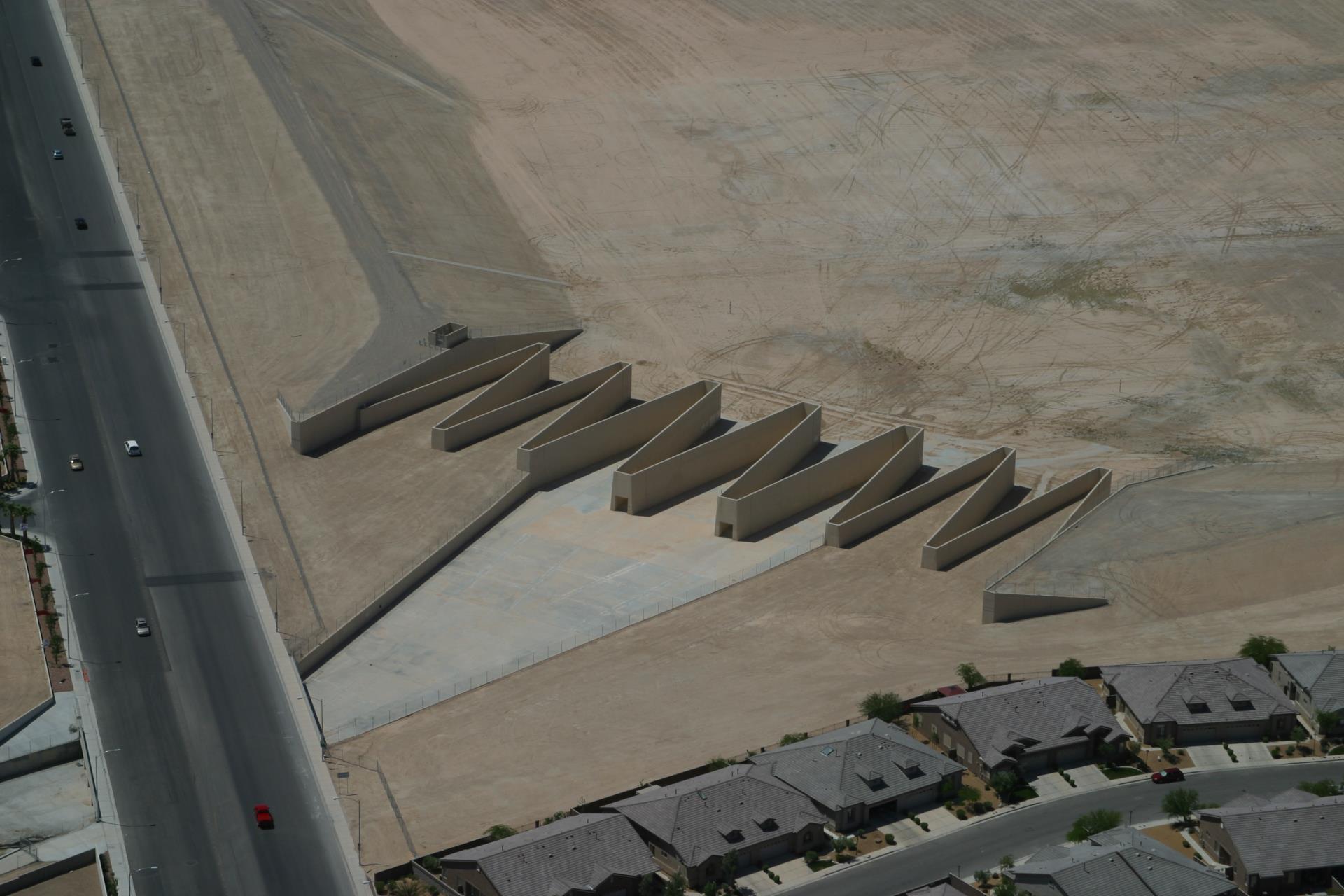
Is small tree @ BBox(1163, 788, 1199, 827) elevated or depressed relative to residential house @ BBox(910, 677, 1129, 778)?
elevated

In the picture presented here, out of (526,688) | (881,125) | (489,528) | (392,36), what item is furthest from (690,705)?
(392,36)

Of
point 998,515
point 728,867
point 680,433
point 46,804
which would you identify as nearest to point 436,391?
point 680,433

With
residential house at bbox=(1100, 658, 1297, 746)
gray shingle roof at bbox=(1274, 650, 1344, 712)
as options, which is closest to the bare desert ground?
gray shingle roof at bbox=(1274, 650, 1344, 712)

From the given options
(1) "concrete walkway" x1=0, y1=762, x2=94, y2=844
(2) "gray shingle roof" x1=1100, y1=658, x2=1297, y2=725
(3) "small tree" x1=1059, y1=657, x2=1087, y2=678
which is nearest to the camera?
(1) "concrete walkway" x1=0, y1=762, x2=94, y2=844

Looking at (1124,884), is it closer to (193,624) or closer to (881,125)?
(193,624)

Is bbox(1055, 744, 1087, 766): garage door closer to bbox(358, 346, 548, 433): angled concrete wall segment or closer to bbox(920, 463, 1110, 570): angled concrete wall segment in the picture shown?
bbox(920, 463, 1110, 570): angled concrete wall segment
